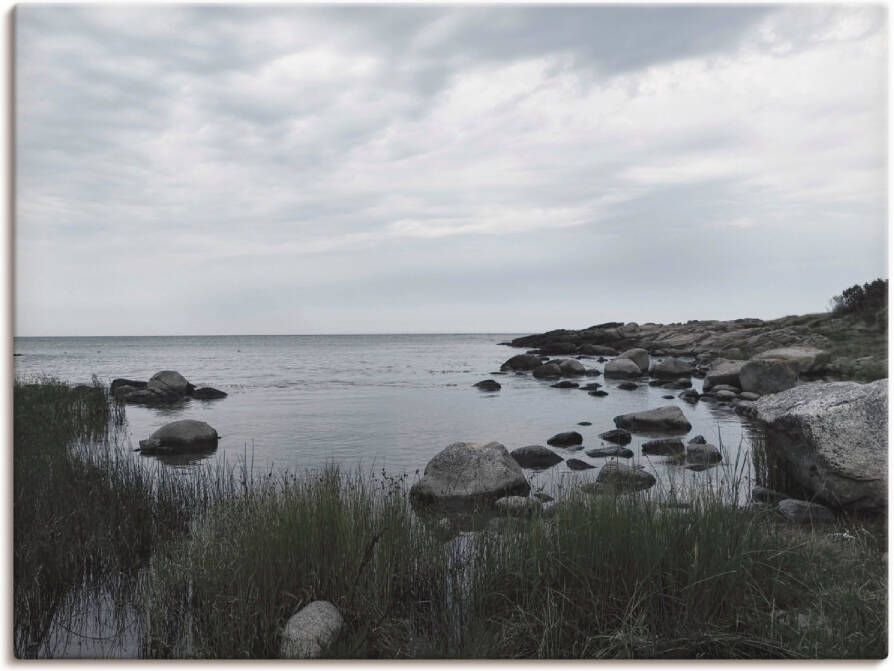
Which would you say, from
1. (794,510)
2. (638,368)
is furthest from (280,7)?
(638,368)

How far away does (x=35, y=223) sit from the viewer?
4.53 meters

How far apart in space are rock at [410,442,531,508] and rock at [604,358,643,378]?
74.2ft

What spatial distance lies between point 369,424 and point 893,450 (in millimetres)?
12540

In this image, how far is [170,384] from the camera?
24.4 m

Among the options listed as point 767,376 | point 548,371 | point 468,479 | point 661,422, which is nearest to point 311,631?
point 468,479

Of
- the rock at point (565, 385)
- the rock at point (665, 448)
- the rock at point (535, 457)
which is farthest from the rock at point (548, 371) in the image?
the rock at point (535, 457)

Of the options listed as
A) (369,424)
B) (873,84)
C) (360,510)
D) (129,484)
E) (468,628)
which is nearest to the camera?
(468,628)

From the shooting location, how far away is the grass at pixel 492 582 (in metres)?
3.85

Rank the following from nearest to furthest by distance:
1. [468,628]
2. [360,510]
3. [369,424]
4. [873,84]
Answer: [468,628]
[873,84]
[360,510]
[369,424]

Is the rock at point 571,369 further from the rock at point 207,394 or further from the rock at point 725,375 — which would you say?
the rock at point 207,394

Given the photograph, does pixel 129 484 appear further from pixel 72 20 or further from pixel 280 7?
pixel 280 7

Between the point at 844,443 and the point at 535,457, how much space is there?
17.1 ft

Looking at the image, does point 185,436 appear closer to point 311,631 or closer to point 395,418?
point 395,418

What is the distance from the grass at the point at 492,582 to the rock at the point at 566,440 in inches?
311
